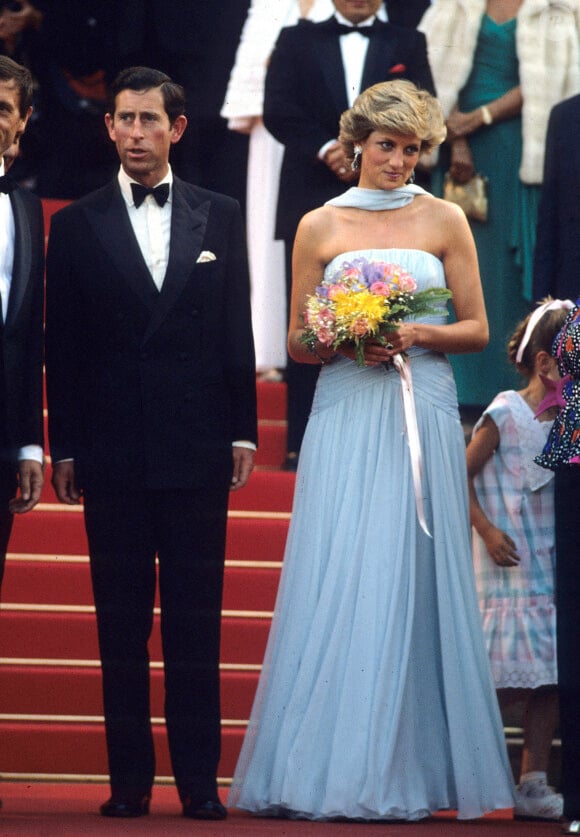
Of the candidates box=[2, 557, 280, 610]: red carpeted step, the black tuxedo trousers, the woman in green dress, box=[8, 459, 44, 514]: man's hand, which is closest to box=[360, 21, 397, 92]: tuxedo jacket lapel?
the woman in green dress

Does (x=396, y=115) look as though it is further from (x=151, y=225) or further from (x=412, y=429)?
(x=412, y=429)

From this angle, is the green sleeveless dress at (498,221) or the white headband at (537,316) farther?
the green sleeveless dress at (498,221)

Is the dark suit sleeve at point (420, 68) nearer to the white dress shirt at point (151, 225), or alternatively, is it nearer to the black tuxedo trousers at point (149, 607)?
the white dress shirt at point (151, 225)

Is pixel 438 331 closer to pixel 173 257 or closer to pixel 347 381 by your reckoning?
pixel 347 381

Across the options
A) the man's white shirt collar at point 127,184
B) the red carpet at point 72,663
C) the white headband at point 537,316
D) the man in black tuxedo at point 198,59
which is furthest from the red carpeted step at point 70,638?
the man in black tuxedo at point 198,59

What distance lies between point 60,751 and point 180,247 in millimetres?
1901

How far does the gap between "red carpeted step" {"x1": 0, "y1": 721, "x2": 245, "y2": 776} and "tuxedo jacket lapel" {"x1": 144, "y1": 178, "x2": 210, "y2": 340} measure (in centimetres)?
163

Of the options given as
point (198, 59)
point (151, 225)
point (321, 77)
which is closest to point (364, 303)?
point (151, 225)

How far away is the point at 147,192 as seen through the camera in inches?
211

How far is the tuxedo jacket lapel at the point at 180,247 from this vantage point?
5.27 meters

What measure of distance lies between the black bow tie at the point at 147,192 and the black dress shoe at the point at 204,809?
5.90 feet

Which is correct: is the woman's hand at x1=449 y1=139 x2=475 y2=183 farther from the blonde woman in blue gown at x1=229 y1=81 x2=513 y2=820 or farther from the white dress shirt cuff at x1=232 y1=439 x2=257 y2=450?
the white dress shirt cuff at x1=232 y1=439 x2=257 y2=450

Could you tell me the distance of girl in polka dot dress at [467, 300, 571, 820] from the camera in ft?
19.3

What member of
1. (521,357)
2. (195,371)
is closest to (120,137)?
(195,371)
